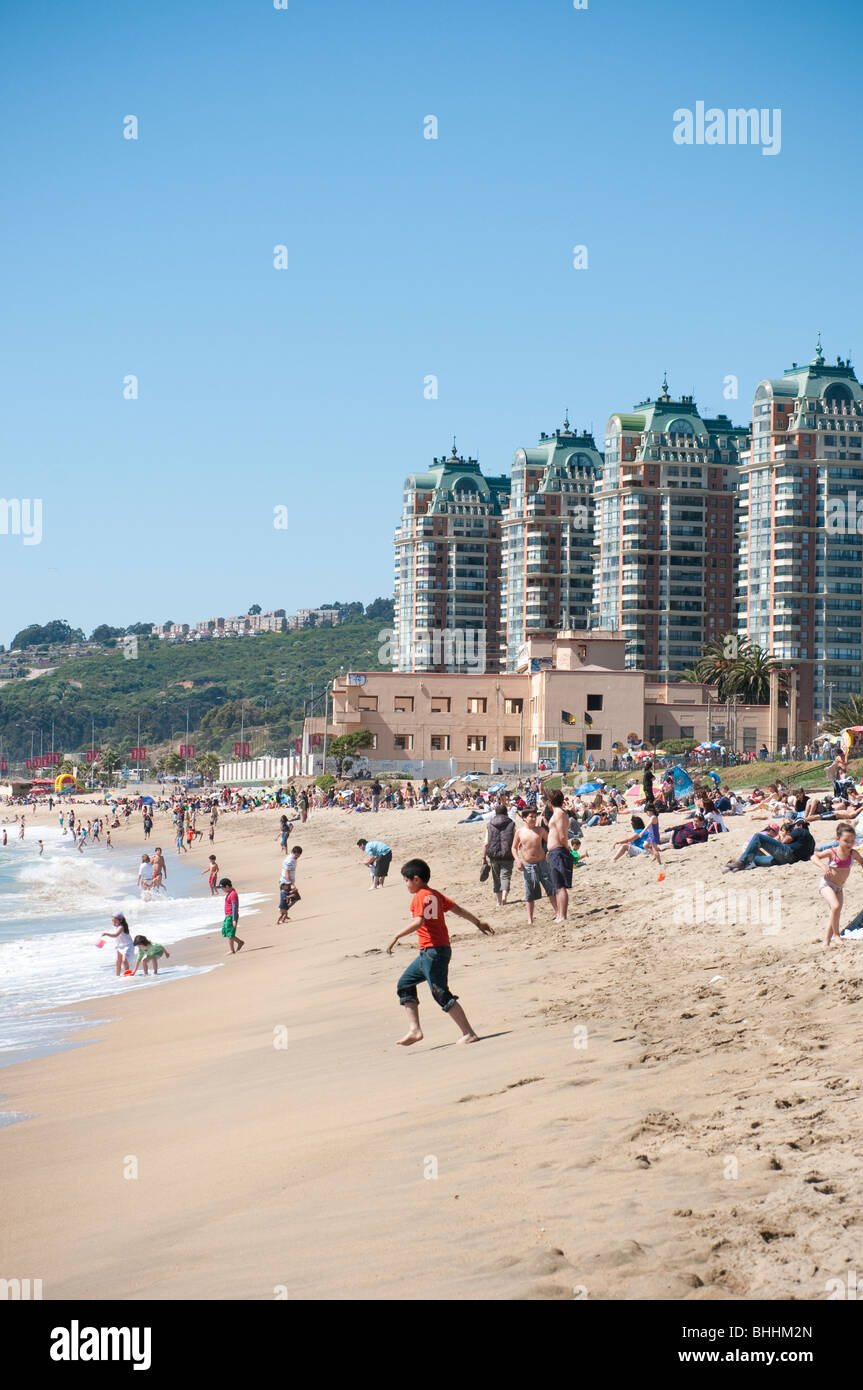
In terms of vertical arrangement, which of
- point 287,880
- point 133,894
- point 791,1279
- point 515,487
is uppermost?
point 515,487

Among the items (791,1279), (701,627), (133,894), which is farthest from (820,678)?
(791,1279)

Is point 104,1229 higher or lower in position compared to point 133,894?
higher

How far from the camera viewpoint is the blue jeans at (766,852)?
1666cm

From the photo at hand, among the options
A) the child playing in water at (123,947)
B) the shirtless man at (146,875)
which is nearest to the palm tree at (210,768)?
the shirtless man at (146,875)

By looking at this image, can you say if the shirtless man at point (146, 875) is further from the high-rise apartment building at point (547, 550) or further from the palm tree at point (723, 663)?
the high-rise apartment building at point (547, 550)

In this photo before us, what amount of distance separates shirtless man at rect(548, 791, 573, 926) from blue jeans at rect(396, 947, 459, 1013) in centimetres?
617

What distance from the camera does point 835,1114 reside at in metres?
6.43

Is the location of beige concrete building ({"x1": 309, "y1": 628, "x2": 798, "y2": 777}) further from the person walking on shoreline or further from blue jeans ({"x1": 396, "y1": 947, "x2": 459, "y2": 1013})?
blue jeans ({"x1": 396, "y1": 947, "x2": 459, "y2": 1013})

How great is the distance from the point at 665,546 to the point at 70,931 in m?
112

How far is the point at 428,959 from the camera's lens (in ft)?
32.2
